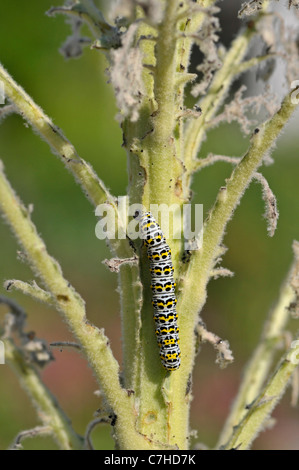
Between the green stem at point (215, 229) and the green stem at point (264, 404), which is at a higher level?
the green stem at point (215, 229)

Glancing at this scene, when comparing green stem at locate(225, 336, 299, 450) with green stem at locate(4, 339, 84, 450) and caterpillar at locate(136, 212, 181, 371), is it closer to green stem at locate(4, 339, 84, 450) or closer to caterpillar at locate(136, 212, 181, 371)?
caterpillar at locate(136, 212, 181, 371)

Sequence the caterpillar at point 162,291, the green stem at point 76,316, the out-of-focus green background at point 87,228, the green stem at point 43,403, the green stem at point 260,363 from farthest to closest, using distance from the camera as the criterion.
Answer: the out-of-focus green background at point 87,228 < the green stem at point 260,363 < the green stem at point 43,403 < the caterpillar at point 162,291 < the green stem at point 76,316

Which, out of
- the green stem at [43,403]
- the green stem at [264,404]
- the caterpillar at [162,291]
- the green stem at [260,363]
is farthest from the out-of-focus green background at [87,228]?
the caterpillar at [162,291]

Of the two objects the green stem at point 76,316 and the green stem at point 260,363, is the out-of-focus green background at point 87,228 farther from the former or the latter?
the green stem at point 76,316

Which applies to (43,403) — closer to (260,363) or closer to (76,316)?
(76,316)

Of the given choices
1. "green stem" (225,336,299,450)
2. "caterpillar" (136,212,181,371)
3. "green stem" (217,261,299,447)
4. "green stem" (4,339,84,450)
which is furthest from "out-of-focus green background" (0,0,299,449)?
"caterpillar" (136,212,181,371)

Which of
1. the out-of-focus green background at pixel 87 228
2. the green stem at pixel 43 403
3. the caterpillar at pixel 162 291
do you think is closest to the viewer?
the caterpillar at pixel 162 291
